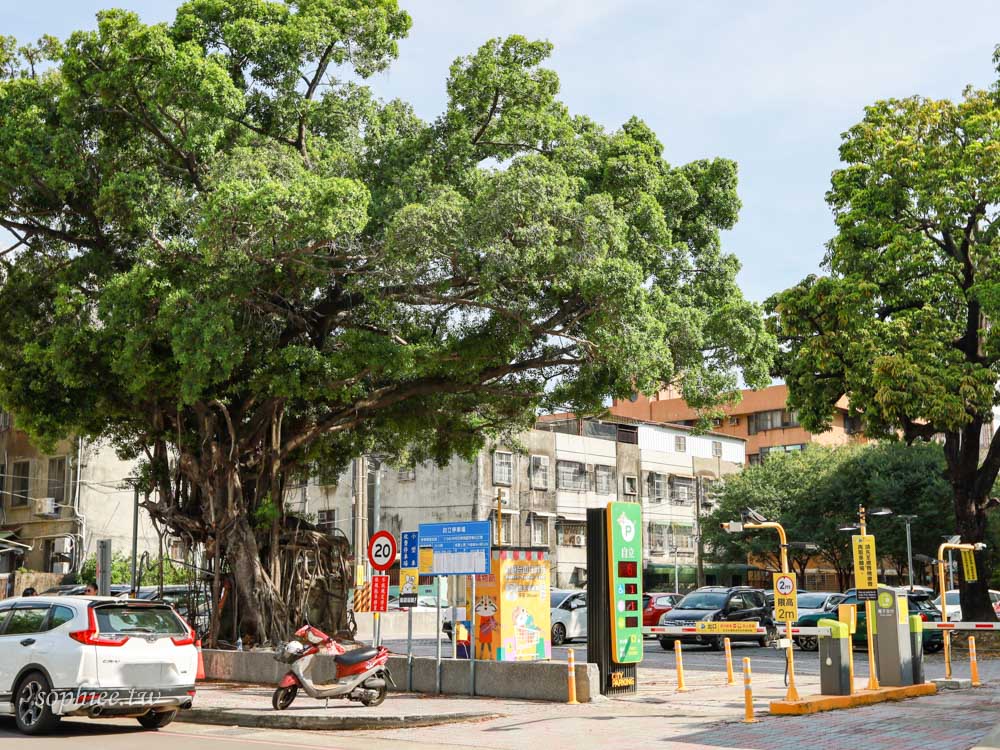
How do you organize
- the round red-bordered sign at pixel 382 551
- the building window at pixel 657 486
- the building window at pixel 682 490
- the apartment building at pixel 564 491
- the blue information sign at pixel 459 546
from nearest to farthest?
the blue information sign at pixel 459 546, the round red-bordered sign at pixel 382 551, the apartment building at pixel 564 491, the building window at pixel 657 486, the building window at pixel 682 490

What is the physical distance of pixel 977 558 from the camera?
2786cm

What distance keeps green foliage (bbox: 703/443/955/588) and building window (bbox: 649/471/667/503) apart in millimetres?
2897

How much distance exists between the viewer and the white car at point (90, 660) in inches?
502

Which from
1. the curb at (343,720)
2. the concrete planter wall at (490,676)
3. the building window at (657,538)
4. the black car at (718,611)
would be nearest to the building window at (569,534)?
the building window at (657,538)

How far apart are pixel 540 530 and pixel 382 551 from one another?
38225 millimetres

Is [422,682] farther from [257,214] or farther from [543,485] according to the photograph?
Answer: [543,485]

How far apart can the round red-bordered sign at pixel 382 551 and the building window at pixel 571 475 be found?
38778 millimetres

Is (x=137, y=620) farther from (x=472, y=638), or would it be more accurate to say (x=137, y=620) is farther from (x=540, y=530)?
(x=540, y=530)

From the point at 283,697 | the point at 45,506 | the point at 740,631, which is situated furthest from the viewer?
the point at 45,506

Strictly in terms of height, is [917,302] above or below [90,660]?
above

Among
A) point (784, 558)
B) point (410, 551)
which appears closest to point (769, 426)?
point (410, 551)

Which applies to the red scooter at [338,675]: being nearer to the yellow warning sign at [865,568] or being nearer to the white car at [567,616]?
the yellow warning sign at [865,568]

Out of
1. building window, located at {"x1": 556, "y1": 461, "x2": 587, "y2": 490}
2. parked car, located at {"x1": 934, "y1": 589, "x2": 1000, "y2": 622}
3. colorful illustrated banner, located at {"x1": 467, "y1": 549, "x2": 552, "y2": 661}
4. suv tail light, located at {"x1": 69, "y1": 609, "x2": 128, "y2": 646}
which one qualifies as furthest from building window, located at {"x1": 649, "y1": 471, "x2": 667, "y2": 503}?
suv tail light, located at {"x1": 69, "y1": 609, "x2": 128, "y2": 646}

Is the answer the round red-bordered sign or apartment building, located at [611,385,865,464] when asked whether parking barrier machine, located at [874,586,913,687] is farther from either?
apartment building, located at [611,385,865,464]
